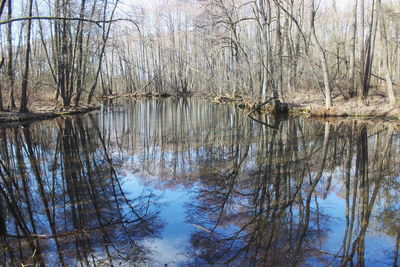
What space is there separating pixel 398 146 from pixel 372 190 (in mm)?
4170

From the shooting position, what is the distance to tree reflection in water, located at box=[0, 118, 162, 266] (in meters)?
3.44

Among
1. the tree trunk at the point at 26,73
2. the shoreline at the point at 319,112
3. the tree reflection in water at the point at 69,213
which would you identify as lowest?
the tree reflection in water at the point at 69,213

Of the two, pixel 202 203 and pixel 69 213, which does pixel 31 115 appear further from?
pixel 202 203

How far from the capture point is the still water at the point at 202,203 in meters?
3.46

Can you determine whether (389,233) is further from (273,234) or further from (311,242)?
(273,234)

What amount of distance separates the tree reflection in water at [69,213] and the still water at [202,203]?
0.02m

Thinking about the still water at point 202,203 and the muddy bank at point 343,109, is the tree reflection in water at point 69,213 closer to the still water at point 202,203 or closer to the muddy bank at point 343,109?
the still water at point 202,203

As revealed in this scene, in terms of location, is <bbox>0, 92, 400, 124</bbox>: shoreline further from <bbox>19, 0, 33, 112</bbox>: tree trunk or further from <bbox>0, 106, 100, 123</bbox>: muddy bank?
<bbox>19, 0, 33, 112</bbox>: tree trunk

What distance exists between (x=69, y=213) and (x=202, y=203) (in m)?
1.99

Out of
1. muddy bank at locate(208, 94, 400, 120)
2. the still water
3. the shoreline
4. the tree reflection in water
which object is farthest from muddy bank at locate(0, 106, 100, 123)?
muddy bank at locate(208, 94, 400, 120)

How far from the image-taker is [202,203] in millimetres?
4988

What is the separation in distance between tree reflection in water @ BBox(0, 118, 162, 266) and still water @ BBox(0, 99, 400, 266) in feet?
0.06

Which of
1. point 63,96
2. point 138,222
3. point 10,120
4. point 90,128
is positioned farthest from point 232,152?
point 63,96

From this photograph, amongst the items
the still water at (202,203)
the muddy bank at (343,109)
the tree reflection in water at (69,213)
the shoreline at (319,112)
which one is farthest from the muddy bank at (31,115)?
the muddy bank at (343,109)
